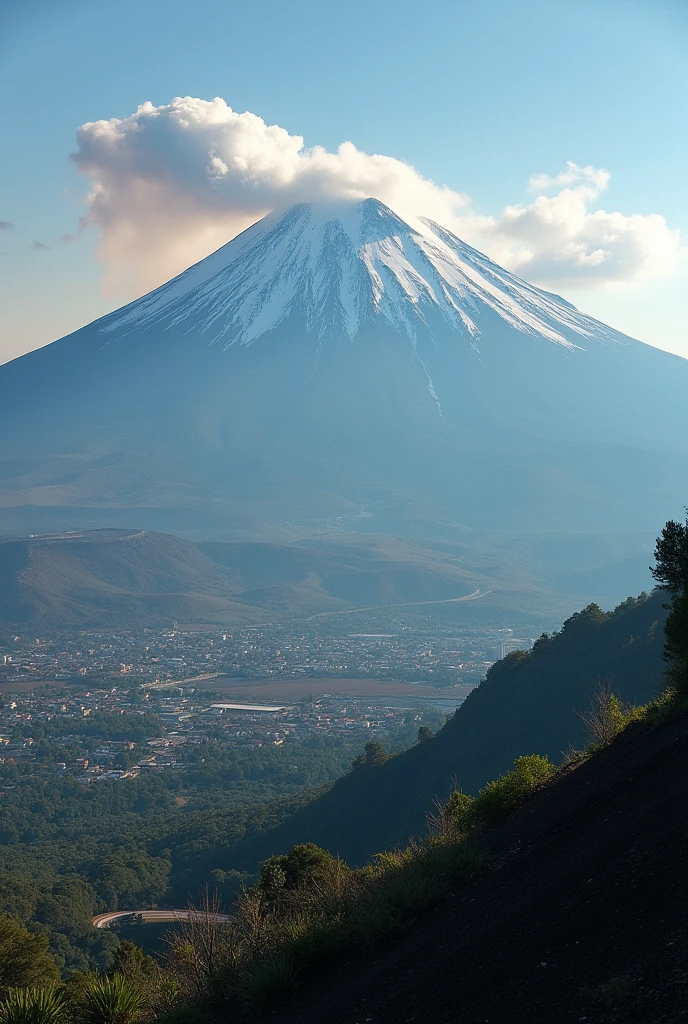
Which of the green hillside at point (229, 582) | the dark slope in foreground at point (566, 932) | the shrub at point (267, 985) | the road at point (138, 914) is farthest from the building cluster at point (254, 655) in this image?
the shrub at point (267, 985)

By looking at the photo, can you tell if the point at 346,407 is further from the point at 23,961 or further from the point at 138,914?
the point at 23,961

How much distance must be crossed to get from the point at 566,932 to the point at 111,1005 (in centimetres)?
430

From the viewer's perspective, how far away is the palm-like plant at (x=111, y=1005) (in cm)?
814

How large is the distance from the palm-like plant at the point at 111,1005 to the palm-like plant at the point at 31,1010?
33 cm

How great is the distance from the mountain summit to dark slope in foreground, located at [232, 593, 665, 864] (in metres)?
100

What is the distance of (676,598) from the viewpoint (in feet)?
35.6

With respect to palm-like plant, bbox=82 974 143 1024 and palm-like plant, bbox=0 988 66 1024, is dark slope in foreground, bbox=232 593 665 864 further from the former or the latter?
palm-like plant, bbox=0 988 66 1024

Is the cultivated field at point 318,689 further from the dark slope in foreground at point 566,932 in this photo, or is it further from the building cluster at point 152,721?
the dark slope in foreground at point 566,932

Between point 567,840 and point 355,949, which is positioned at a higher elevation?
point 567,840

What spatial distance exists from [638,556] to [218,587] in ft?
169

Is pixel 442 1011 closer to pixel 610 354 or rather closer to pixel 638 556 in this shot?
pixel 638 556

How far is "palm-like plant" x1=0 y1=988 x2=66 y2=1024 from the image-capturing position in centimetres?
752

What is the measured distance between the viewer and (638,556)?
11425 cm

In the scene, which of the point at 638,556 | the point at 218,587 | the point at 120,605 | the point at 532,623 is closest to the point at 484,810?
the point at 532,623
